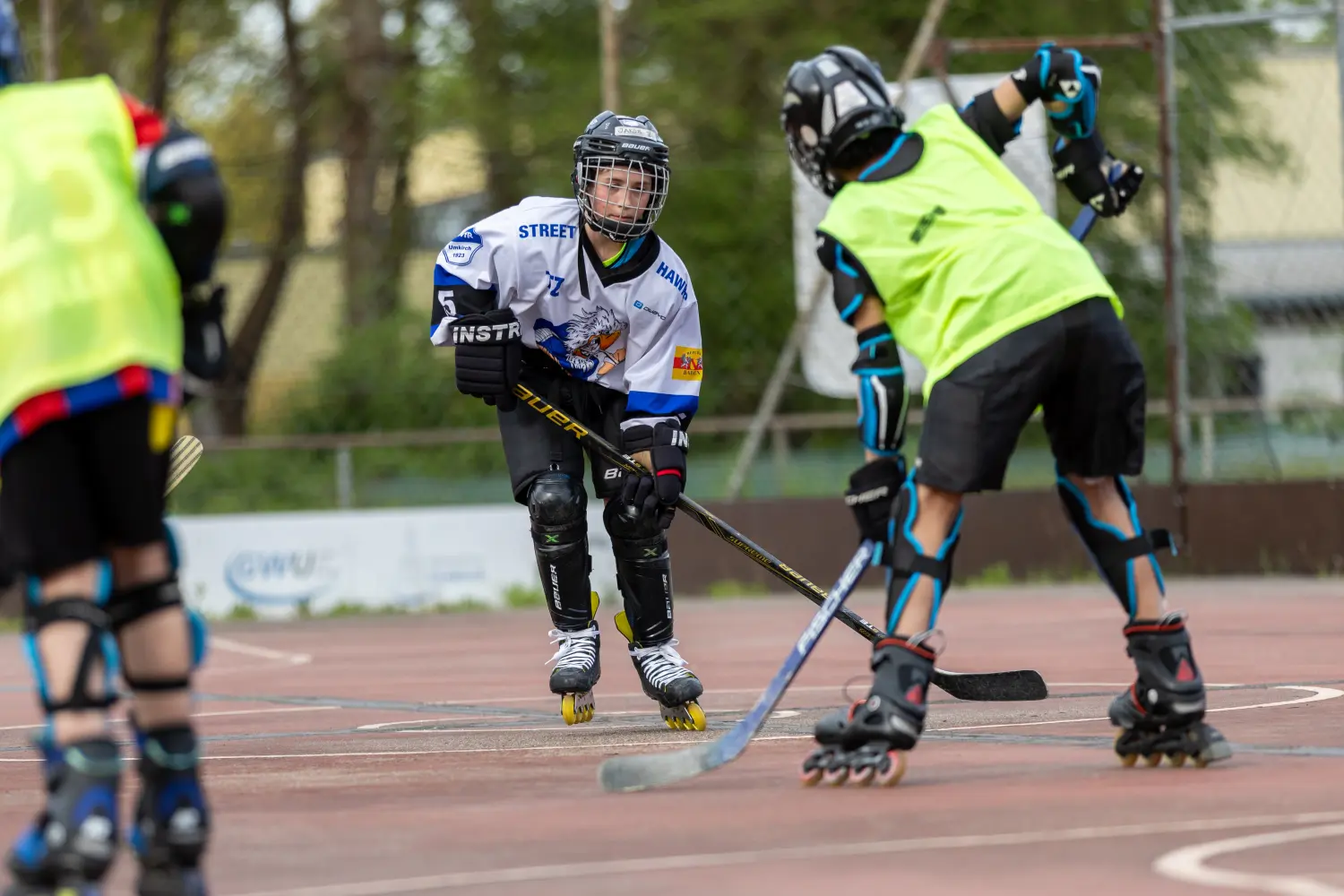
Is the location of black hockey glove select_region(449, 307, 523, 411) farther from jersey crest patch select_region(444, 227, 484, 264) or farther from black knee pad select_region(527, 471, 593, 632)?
black knee pad select_region(527, 471, 593, 632)

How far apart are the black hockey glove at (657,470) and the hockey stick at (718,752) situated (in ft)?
4.91

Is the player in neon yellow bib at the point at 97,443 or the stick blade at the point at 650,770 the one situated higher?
the player in neon yellow bib at the point at 97,443

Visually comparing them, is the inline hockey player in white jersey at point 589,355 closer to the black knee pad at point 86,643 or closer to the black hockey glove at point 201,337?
the black hockey glove at point 201,337

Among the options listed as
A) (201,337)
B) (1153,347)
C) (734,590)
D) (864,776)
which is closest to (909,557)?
(864,776)

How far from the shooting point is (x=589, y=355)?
6.91 metres

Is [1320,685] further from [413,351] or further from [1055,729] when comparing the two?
[413,351]

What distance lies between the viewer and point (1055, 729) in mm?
6043

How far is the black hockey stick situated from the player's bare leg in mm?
1239

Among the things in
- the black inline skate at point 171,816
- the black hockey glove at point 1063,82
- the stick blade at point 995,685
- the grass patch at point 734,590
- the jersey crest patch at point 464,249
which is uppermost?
the black hockey glove at point 1063,82

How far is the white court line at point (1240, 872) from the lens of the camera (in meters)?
3.42

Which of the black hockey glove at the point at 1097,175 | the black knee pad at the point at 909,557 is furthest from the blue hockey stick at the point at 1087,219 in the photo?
the black knee pad at the point at 909,557

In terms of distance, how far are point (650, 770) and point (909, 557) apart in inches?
29.9

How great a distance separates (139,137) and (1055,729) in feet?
10.9

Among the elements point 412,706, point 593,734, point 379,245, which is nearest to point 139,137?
→ point 593,734
